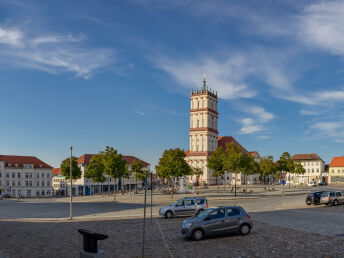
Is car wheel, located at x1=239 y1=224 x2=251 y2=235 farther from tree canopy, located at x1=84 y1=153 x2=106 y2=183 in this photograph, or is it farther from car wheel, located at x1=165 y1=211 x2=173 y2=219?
tree canopy, located at x1=84 y1=153 x2=106 y2=183

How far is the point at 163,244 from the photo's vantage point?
677 inches

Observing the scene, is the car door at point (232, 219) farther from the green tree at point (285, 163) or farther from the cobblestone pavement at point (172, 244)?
the green tree at point (285, 163)

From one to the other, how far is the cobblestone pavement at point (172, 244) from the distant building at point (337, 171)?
130 meters

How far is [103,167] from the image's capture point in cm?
7862

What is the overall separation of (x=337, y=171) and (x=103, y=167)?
102m

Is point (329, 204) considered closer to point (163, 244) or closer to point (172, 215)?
point (172, 215)

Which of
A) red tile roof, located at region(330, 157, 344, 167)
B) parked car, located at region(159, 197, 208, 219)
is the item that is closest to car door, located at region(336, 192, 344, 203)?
parked car, located at region(159, 197, 208, 219)

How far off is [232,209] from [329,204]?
24347 millimetres

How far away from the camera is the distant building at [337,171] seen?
136 m

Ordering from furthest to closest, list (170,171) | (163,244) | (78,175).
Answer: (78,175) < (170,171) < (163,244)

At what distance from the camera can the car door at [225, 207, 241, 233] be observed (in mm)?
18542

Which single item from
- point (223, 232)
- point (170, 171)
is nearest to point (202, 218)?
point (223, 232)

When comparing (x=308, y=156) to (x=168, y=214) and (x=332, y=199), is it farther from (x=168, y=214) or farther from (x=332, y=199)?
(x=168, y=214)

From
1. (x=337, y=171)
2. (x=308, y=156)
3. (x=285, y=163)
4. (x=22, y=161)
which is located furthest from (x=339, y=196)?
(x=308, y=156)
